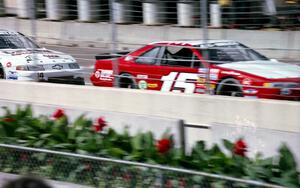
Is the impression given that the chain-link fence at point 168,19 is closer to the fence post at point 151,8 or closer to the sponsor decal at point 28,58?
the fence post at point 151,8

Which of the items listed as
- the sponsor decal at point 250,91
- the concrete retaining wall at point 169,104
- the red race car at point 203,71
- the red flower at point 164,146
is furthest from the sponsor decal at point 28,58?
the red flower at point 164,146

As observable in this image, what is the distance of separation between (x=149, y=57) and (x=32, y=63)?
218cm

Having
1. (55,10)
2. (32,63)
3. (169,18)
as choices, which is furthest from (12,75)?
(169,18)

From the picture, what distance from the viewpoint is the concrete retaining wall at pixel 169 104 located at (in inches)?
269

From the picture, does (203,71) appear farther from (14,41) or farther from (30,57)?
(14,41)

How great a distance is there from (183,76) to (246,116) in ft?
10.5

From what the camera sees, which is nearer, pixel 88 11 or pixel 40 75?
pixel 40 75

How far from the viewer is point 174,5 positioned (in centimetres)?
1197

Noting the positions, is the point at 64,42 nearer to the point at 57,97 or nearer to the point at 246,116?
the point at 57,97

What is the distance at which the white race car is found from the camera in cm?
970

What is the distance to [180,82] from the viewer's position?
9.59 metres

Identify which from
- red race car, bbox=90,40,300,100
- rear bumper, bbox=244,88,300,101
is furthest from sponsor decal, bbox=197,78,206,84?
rear bumper, bbox=244,88,300,101

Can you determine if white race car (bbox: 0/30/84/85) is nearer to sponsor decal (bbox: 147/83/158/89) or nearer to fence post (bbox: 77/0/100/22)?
fence post (bbox: 77/0/100/22)

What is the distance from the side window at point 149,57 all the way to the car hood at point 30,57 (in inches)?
65.4
